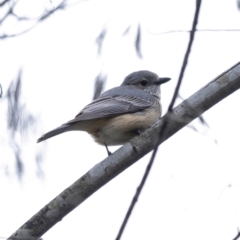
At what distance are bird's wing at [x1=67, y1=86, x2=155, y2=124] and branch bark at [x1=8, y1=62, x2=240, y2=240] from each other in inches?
50.3

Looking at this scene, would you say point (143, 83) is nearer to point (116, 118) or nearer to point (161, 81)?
point (161, 81)

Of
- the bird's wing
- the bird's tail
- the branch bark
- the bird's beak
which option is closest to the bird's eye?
the bird's beak

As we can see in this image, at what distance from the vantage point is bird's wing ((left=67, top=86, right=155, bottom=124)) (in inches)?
203

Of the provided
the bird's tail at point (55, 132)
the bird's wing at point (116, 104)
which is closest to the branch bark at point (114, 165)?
the bird's tail at point (55, 132)

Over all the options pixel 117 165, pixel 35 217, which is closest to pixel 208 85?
pixel 117 165

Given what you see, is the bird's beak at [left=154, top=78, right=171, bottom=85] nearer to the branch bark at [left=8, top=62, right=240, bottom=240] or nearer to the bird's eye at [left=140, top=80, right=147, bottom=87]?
the bird's eye at [left=140, top=80, right=147, bottom=87]

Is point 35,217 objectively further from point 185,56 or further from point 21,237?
point 185,56

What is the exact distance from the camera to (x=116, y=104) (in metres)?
5.47

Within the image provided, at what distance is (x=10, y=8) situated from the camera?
4.12 metres

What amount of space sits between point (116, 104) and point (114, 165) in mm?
1797

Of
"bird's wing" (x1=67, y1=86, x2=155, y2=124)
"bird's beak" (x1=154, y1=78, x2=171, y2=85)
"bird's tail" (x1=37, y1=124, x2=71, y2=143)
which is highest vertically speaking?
"bird's beak" (x1=154, y1=78, x2=171, y2=85)

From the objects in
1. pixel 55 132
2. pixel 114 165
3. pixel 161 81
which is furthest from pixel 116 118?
pixel 114 165

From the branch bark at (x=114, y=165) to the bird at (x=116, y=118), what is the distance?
3.51ft

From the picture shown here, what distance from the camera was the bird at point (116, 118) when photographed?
5.12 meters
